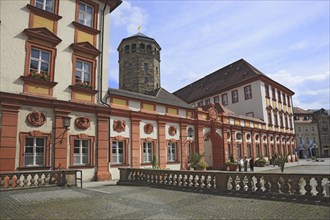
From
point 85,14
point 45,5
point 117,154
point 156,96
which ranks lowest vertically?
point 117,154

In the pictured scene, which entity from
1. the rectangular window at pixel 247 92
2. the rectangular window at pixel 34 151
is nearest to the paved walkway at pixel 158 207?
the rectangular window at pixel 34 151

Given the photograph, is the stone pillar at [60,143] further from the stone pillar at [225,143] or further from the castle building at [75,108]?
the stone pillar at [225,143]

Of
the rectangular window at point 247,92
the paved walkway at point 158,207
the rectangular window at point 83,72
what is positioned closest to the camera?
the paved walkway at point 158,207

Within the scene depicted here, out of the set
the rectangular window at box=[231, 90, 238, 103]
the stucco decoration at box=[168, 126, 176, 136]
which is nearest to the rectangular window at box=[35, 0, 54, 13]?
the stucco decoration at box=[168, 126, 176, 136]

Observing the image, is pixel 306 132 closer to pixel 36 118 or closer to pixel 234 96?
pixel 234 96

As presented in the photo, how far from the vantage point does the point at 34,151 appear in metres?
13.2

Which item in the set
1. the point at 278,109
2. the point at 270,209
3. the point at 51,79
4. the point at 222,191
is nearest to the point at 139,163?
the point at 51,79

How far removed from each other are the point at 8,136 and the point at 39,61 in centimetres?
456

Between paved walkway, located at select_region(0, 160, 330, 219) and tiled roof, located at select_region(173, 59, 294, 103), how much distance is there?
31.0 metres

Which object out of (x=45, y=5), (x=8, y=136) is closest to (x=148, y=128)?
(x=8, y=136)

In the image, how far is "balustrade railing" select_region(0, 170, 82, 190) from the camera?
A: 10.5m

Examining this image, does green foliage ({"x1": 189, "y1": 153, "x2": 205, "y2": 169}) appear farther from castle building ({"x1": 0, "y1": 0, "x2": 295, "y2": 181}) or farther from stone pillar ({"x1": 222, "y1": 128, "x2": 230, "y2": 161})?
stone pillar ({"x1": 222, "y1": 128, "x2": 230, "y2": 161})

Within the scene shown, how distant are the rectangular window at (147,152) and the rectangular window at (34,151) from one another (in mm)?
7402

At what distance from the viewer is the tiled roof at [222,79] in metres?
38.9
